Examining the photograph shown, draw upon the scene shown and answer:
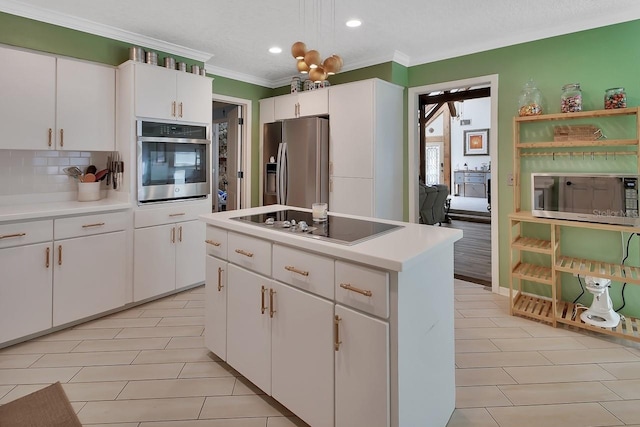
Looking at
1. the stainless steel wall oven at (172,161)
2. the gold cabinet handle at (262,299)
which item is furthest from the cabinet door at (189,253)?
the gold cabinet handle at (262,299)

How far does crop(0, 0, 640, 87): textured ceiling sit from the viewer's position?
279cm

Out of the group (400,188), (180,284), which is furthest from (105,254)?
(400,188)

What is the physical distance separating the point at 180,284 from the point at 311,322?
7.96ft

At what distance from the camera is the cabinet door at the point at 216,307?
2.24 metres

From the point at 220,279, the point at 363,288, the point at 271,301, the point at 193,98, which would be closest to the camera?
the point at 363,288

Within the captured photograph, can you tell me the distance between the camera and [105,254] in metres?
3.06

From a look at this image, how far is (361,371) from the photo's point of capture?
4.78 feet

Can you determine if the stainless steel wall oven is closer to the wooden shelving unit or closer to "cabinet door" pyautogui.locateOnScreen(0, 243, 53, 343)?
"cabinet door" pyautogui.locateOnScreen(0, 243, 53, 343)

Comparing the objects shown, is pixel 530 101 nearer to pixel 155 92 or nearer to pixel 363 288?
pixel 363 288

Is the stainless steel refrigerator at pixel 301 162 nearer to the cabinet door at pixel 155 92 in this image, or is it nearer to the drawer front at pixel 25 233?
the cabinet door at pixel 155 92

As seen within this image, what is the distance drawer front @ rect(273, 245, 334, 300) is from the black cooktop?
0.10 meters

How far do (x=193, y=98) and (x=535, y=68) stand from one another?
3.27 m

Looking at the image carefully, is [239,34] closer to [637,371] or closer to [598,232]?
[598,232]

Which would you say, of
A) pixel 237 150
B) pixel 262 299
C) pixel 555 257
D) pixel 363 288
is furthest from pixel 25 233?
pixel 555 257
